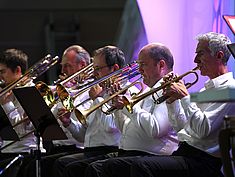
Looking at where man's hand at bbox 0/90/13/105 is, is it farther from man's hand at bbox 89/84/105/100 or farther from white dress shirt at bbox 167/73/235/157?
white dress shirt at bbox 167/73/235/157

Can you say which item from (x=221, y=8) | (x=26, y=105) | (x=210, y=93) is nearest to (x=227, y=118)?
(x=210, y=93)

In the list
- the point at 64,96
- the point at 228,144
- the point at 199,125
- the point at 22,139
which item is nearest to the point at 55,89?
the point at 64,96

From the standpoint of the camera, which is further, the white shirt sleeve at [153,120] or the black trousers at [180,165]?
the white shirt sleeve at [153,120]

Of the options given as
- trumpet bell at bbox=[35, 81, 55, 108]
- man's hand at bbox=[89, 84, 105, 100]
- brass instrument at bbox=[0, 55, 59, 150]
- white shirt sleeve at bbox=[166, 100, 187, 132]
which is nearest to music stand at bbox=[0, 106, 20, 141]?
brass instrument at bbox=[0, 55, 59, 150]

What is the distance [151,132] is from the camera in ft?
13.4

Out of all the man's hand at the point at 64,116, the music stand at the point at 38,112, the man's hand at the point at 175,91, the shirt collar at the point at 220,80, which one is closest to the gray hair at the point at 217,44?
the shirt collar at the point at 220,80

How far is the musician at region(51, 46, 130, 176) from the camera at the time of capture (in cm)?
471

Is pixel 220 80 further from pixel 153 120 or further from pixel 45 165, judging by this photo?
pixel 45 165

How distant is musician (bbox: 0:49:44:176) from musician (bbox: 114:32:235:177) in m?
1.49

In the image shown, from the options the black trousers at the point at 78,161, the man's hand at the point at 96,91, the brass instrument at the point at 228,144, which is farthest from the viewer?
the man's hand at the point at 96,91

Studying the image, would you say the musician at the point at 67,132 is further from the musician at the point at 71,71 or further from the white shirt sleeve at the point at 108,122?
the white shirt sleeve at the point at 108,122

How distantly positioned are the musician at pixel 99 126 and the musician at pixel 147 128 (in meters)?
0.36

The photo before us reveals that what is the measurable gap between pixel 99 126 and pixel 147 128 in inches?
31.6

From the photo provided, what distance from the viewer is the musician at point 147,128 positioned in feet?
13.4
